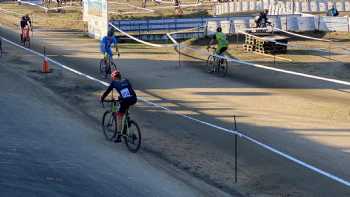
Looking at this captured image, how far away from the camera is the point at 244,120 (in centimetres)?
1747

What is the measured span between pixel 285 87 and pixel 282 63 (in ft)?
21.3

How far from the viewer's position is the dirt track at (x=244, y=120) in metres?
12.6

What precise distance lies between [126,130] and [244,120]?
4.36 metres

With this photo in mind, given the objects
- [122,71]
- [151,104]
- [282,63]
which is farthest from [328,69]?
[151,104]

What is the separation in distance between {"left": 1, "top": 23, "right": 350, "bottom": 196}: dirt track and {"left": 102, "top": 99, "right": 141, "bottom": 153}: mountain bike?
56 centimetres

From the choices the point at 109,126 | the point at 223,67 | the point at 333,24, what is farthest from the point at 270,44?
the point at 109,126

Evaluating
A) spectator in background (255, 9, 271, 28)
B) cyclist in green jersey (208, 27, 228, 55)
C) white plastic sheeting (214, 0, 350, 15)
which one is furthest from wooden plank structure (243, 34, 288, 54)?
white plastic sheeting (214, 0, 350, 15)

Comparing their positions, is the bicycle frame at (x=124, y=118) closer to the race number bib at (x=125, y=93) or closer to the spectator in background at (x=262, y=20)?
the race number bib at (x=125, y=93)

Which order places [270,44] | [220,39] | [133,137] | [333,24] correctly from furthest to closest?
[333,24]
[270,44]
[220,39]
[133,137]

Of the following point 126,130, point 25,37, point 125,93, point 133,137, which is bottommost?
point 133,137

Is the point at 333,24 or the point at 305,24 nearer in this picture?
the point at 305,24

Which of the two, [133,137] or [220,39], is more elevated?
[220,39]

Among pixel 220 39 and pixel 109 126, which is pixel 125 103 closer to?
pixel 109 126

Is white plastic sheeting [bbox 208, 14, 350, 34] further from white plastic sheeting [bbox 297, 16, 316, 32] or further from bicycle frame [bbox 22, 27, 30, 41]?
bicycle frame [bbox 22, 27, 30, 41]
